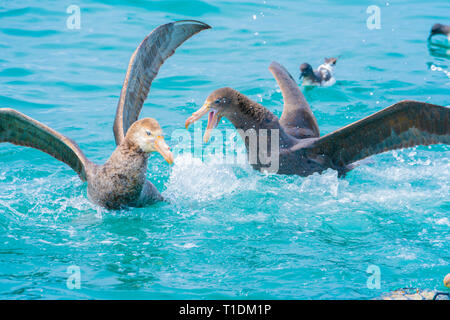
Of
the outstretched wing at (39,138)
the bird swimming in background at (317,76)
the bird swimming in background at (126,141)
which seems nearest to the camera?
the bird swimming in background at (126,141)

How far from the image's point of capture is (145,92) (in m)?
7.18

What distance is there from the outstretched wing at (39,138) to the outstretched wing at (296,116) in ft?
8.73

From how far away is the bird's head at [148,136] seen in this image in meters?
5.29

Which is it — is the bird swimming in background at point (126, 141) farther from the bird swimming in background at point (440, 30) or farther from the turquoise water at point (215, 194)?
the bird swimming in background at point (440, 30)

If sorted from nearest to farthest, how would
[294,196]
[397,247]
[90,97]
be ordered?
[397,247]
[294,196]
[90,97]

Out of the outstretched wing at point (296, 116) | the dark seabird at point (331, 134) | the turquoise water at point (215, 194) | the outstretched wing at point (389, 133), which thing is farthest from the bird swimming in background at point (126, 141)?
the outstretched wing at point (389, 133)

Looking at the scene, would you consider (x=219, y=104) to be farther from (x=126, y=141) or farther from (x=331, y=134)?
(x=126, y=141)

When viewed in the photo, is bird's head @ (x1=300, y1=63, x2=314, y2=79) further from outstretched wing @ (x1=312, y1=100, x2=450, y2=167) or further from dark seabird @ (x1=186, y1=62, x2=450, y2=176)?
outstretched wing @ (x1=312, y1=100, x2=450, y2=167)

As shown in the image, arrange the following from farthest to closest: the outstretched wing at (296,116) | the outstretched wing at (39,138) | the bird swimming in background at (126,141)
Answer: the outstretched wing at (296,116) → the outstretched wing at (39,138) → the bird swimming in background at (126,141)

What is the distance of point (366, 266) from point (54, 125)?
5334 mm

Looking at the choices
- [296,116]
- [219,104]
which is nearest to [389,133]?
[296,116]
